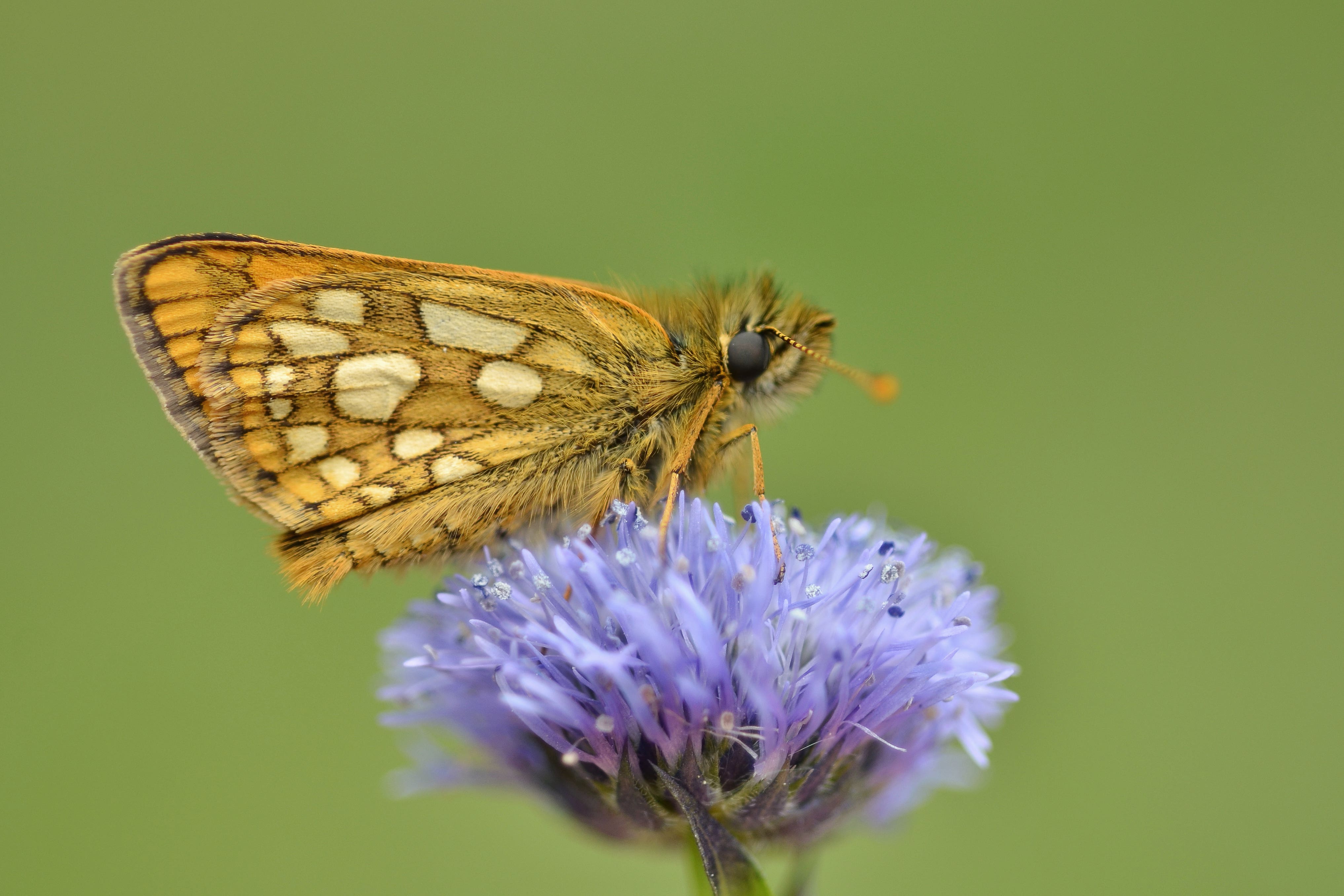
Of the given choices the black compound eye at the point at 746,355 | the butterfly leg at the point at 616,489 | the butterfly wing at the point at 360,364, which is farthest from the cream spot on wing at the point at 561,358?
the black compound eye at the point at 746,355

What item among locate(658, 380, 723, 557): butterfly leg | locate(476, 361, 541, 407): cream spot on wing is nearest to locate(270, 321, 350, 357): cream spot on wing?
locate(476, 361, 541, 407): cream spot on wing

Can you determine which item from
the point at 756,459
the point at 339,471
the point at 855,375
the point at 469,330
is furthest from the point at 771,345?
the point at 339,471

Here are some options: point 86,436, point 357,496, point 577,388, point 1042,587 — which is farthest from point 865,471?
point 86,436

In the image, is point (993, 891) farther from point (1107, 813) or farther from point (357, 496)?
point (357, 496)

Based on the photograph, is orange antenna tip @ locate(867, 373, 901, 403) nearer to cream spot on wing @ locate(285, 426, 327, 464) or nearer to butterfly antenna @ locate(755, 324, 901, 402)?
butterfly antenna @ locate(755, 324, 901, 402)

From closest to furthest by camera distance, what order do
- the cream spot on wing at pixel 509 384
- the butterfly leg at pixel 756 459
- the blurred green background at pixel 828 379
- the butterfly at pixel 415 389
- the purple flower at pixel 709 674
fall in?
the purple flower at pixel 709 674 → the butterfly leg at pixel 756 459 → the butterfly at pixel 415 389 → the cream spot on wing at pixel 509 384 → the blurred green background at pixel 828 379

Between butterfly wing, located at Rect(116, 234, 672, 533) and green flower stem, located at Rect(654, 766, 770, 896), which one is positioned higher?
butterfly wing, located at Rect(116, 234, 672, 533)

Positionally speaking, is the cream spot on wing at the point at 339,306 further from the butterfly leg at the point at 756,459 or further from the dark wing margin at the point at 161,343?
the butterfly leg at the point at 756,459
